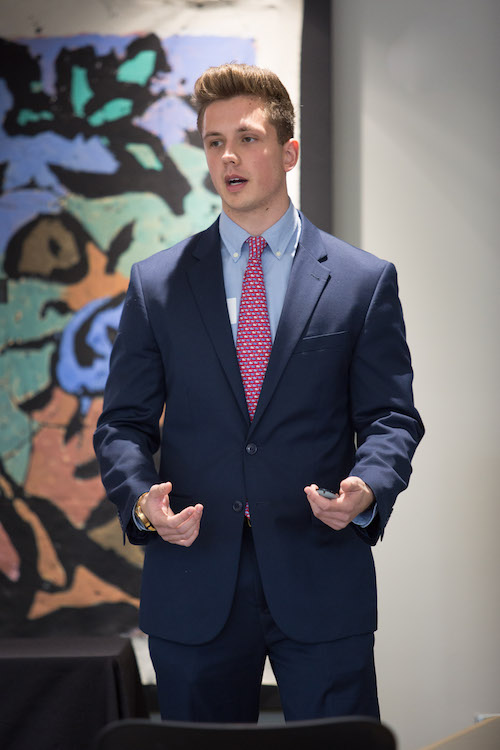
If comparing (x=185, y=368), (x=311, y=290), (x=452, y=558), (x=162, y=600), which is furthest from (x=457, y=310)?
(x=162, y=600)

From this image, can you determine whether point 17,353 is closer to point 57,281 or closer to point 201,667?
point 57,281

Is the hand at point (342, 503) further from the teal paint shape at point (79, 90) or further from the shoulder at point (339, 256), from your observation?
the teal paint shape at point (79, 90)

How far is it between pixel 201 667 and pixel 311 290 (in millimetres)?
835

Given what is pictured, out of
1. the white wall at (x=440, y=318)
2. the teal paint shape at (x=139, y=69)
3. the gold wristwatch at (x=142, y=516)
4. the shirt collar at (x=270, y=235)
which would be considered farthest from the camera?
the teal paint shape at (x=139, y=69)

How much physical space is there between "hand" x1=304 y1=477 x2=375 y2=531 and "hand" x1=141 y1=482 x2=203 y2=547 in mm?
219

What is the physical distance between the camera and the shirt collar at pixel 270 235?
196cm

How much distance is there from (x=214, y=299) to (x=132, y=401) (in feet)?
0.96

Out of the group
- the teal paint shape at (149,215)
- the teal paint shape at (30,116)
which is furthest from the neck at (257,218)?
the teal paint shape at (30,116)

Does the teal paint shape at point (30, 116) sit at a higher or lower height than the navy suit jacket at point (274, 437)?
higher

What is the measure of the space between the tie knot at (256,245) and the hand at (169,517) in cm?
60

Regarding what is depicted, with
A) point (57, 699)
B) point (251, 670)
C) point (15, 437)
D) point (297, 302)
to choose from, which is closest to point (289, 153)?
point (297, 302)

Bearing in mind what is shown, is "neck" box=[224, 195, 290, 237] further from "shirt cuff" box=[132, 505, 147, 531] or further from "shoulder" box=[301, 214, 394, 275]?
"shirt cuff" box=[132, 505, 147, 531]

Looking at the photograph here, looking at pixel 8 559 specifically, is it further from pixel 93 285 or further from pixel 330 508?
pixel 330 508

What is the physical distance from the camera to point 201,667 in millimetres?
1778
